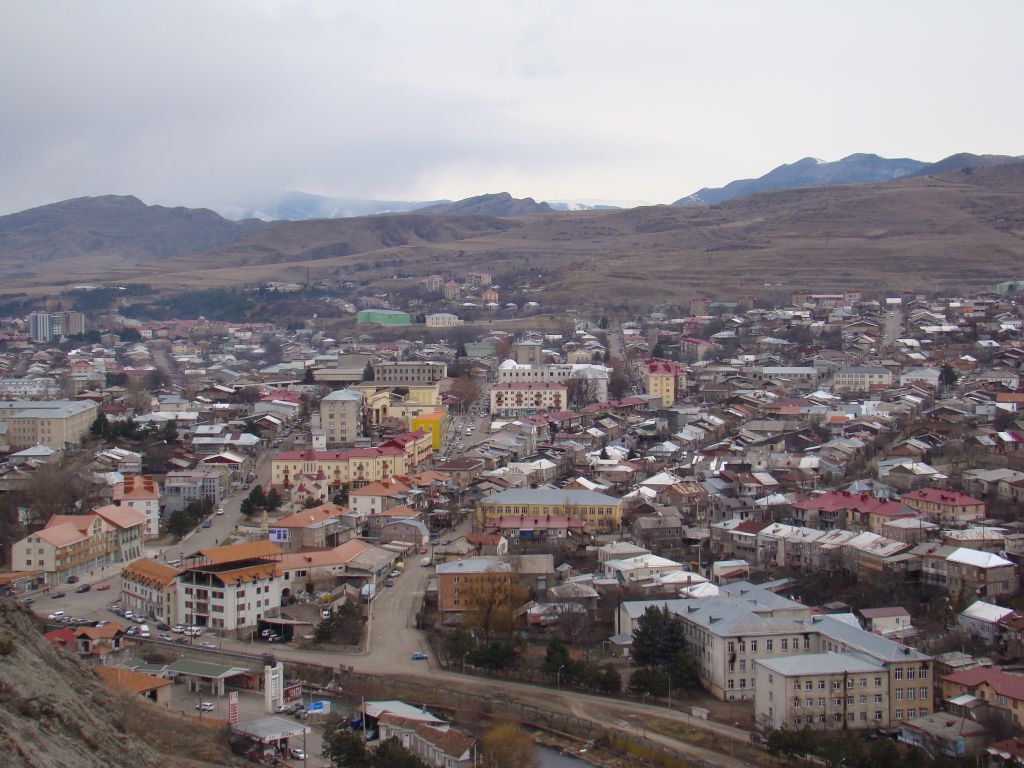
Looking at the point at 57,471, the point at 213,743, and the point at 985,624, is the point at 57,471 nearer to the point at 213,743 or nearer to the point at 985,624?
the point at 213,743

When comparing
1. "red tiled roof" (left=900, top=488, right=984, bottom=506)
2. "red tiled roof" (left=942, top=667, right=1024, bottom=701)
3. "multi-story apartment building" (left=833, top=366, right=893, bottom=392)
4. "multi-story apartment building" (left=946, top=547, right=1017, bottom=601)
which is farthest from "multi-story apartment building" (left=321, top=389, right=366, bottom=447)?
"red tiled roof" (left=942, top=667, right=1024, bottom=701)

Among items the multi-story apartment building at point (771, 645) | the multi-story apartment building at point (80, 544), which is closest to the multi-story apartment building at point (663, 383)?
the multi-story apartment building at point (80, 544)

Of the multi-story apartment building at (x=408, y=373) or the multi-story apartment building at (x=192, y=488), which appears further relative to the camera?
the multi-story apartment building at (x=408, y=373)

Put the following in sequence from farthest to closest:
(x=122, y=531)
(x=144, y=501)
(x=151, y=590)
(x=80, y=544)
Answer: (x=144, y=501), (x=122, y=531), (x=80, y=544), (x=151, y=590)

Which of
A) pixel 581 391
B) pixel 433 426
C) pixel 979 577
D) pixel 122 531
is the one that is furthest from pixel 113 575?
pixel 581 391

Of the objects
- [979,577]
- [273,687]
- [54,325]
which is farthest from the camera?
[54,325]

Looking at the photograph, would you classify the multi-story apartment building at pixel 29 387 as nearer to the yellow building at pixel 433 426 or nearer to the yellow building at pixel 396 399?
the yellow building at pixel 396 399

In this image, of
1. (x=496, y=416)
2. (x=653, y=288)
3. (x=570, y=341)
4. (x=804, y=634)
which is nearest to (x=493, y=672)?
(x=804, y=634)

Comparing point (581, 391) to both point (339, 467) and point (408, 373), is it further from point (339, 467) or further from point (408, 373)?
point (339, 467)
